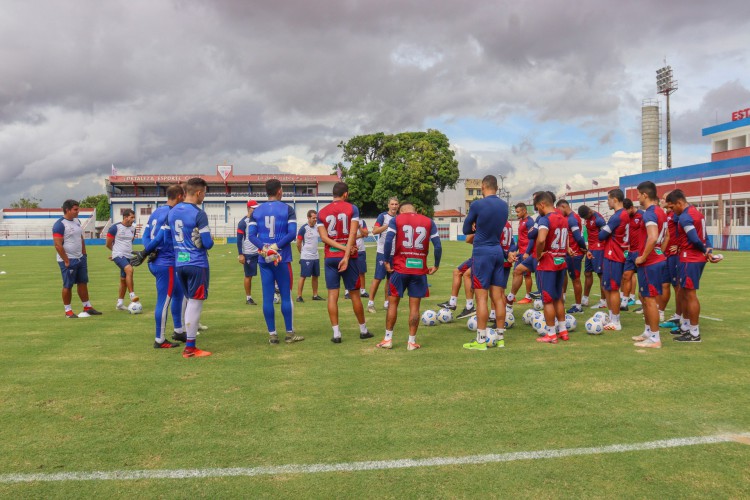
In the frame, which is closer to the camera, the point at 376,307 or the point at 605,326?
the point at 605,326

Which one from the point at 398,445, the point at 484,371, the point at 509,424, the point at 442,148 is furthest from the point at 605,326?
the point at 442,148

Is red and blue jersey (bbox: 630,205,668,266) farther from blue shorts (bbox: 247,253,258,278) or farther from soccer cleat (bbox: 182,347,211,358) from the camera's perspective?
blue shorts (bbox: 247,253,258,278)

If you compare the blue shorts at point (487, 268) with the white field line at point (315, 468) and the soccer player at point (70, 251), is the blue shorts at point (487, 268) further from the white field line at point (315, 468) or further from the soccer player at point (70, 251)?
the soccer player at point (70, 251)

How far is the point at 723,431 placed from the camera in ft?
13.3

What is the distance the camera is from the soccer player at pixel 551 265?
24.0 ft

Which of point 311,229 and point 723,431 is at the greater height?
point 311,229

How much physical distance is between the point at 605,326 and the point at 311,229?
6.61m

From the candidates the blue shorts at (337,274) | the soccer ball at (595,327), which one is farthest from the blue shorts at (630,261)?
the blue shorts at (337,274)

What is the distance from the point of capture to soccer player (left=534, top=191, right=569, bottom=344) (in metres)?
7.32

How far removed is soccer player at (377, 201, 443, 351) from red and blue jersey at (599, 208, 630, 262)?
3143 millimetres

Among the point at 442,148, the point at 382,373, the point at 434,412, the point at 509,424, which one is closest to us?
the point at 509,424

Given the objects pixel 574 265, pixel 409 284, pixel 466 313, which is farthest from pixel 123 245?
pixel 574 265

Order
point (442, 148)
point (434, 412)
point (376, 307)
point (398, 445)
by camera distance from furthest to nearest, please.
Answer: point (442, 148), point (376, 307), point (434, 412), point (398, 445)

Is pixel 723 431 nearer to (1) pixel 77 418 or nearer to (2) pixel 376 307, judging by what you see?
(1) pixel 77 418
